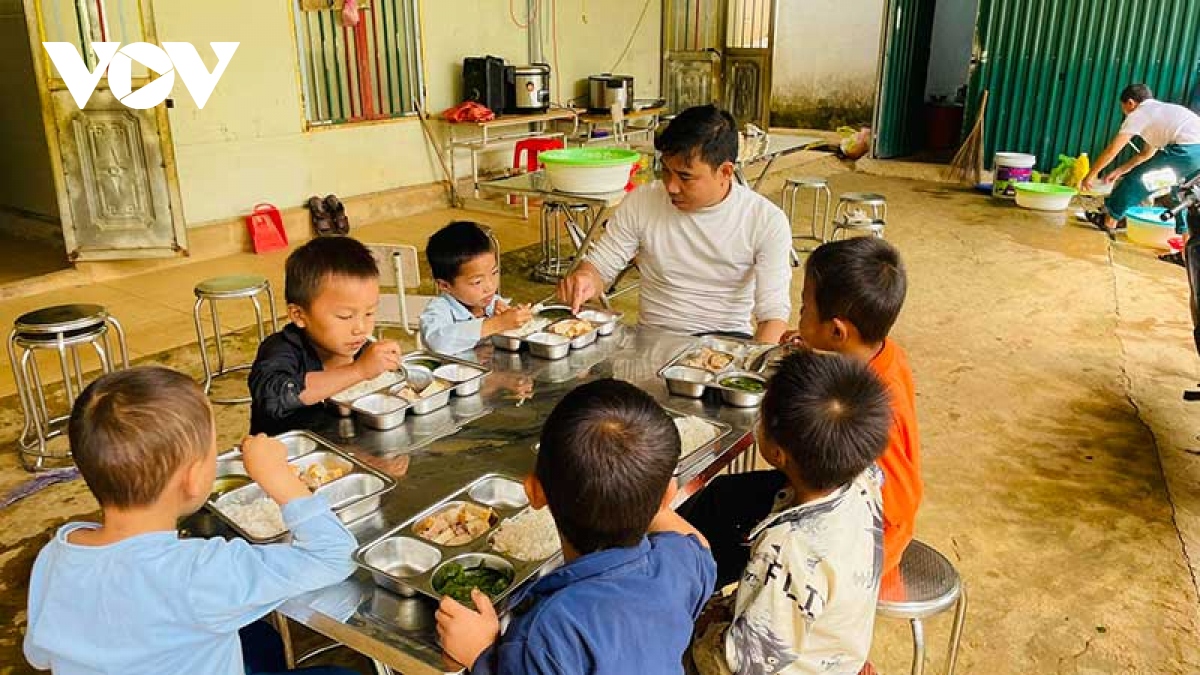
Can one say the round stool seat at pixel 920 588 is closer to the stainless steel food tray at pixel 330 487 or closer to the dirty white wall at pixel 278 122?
the stainless steel food tray at pixel 330 487

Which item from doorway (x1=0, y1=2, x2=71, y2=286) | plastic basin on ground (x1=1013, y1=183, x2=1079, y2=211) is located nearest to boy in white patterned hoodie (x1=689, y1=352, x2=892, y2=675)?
doorway (x1=0, y1=2, x2=71, y2=286)

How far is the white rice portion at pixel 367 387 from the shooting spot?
1959mm

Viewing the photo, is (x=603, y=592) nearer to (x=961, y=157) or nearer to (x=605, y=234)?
(x=605, y=234)

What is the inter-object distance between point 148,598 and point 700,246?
6.79ft

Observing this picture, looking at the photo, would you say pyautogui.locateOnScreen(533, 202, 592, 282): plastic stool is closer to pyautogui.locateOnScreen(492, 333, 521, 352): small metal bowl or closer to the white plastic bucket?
pyautogui.locateOnScreen(492, 333, 521, 352): small metal bowl

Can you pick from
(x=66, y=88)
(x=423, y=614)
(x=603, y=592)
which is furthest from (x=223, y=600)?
(x=66, y=88)

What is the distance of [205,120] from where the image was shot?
5.97m

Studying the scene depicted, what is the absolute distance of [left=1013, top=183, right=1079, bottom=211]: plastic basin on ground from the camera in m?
7.80

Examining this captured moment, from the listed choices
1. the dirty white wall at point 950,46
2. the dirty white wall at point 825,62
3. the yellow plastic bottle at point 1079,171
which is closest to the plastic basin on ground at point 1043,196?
the yellow plastic bottle at point 1079,171

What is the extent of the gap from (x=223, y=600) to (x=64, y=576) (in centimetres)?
21

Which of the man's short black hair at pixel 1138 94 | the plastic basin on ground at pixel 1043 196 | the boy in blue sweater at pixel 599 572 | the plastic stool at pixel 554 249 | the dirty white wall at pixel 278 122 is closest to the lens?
the boy in blue sweater at pixel 599 572

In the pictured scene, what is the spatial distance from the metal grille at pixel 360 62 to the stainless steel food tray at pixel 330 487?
5506mm

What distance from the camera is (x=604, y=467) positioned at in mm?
1187

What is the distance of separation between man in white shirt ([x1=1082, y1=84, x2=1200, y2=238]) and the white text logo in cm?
718
